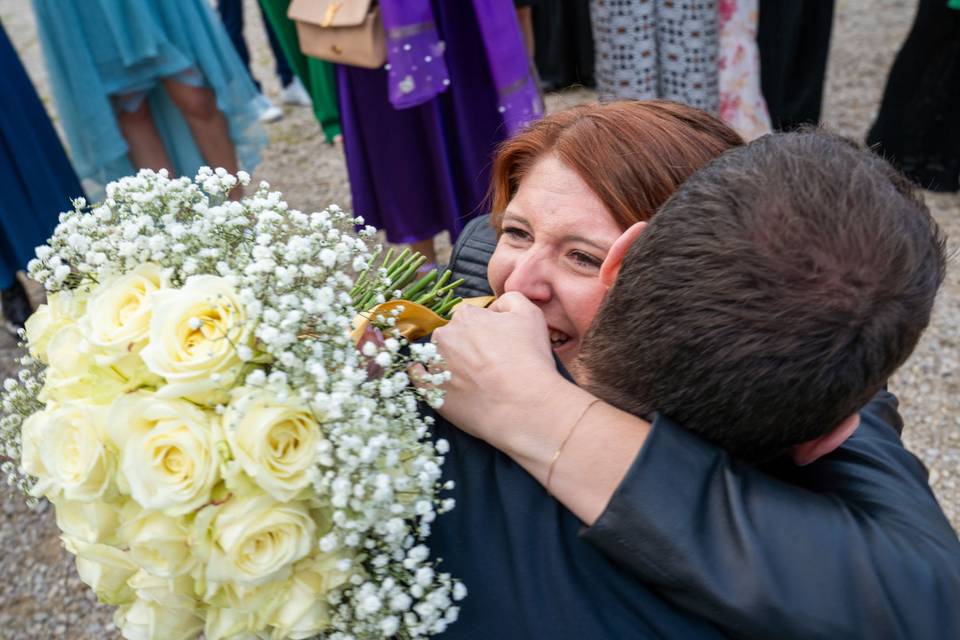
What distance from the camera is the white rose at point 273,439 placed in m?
1.10

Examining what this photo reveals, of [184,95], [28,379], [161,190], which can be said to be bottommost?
[184,95]

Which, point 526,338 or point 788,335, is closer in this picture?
point 788,335

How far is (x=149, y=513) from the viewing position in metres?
1.16

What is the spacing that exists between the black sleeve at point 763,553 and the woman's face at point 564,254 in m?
0.70

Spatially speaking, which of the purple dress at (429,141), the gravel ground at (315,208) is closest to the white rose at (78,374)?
the gravel ground at (315,208)

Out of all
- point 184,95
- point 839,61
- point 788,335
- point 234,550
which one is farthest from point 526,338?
point 839,61

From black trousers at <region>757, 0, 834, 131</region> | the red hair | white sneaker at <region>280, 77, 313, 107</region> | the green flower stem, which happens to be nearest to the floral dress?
black trousers at <region>757, 0, 834, 131</region>

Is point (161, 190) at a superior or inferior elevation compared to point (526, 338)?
superior

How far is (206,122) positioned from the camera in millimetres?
4852

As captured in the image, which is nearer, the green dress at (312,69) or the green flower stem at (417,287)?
the green flower stem at (417,287)

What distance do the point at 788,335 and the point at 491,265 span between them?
1.02 meters

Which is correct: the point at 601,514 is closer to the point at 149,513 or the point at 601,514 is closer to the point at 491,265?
the point at 149,513

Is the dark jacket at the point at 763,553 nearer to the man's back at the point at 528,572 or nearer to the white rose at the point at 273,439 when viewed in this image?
the man's back at the point at 528,572

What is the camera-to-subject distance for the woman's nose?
1901 millimetres
